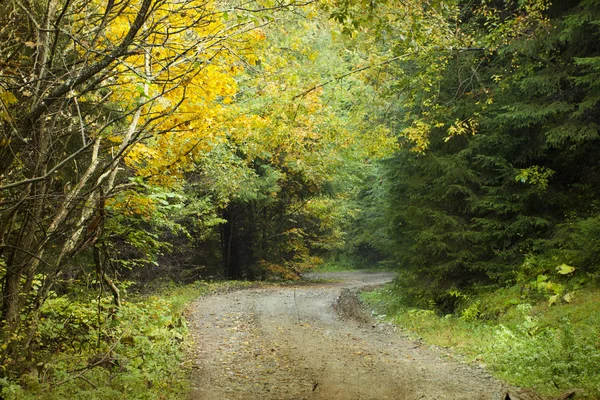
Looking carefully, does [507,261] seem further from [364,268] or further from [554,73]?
[364,268]

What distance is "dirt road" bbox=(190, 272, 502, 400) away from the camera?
23.8 ft

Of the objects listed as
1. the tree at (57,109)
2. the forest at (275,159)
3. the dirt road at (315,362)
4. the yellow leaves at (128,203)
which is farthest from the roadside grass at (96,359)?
the yellow leaves at (128,203)

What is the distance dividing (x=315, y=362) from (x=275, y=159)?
10781 mm

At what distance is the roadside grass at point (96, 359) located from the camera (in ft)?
18.7

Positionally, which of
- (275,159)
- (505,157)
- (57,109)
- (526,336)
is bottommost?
(526,336)

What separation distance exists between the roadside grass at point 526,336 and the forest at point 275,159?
0.16 feet

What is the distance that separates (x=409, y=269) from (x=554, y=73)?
5.89m

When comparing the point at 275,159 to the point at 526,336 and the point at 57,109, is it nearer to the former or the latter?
the point at 526,336

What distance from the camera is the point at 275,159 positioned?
18.9 metres

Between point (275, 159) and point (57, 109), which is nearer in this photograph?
point (57, 109)

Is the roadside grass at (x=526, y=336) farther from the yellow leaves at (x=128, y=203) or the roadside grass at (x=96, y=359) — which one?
the yellow leaves at (x=128, y=203)

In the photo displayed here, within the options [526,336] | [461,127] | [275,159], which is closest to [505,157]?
[461,127]

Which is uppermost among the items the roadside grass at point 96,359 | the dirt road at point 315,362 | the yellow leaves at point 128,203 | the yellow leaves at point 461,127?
the yellow leaves at point 461,127

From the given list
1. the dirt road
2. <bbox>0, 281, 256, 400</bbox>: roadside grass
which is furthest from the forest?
the dirt road
